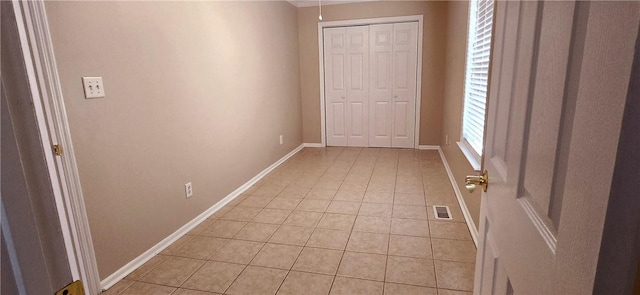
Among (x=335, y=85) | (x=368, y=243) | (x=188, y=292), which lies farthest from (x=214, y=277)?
(x=335, y=85)

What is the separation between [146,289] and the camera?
1.86m

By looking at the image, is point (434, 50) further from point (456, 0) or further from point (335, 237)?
point (335, 237)

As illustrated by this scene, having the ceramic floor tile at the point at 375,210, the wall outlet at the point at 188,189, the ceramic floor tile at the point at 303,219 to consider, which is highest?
the wall outlet at the point at 188,189

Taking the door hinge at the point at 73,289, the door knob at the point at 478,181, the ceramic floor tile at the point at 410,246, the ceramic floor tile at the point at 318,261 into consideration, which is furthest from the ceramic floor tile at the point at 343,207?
the door hinge at the point at 73,289

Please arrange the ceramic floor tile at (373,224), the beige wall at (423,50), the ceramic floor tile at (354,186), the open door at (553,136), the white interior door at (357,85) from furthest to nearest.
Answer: the white interior door at (357,85) < the beige wall at (423,50) < the ceramic floor tile at (354,186) < the ceramic floor tile at (373,224) < the open door at (553,136)

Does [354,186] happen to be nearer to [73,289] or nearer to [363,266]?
[363,266]

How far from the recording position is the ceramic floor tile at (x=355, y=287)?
1.77 m

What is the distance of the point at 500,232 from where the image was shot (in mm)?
798

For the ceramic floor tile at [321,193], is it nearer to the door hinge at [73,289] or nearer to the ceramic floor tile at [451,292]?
the ceramic floor tile at [451,292]

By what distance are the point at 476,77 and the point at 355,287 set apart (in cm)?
190

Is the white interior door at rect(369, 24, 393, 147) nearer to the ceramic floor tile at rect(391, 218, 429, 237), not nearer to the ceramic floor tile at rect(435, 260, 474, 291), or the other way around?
the ceramic floor tile at rect(391, 218, 429, 237)

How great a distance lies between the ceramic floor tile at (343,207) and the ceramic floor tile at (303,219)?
0.54 ft

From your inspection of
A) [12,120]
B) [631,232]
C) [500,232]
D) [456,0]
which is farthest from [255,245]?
[456,0]

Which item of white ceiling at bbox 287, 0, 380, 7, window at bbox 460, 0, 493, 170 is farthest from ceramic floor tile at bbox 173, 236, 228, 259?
white ceiling at bbox 287, 0, 380, 7
